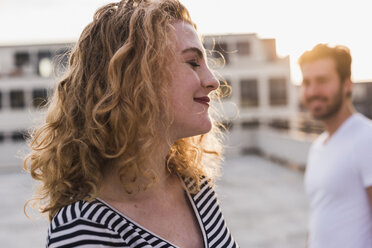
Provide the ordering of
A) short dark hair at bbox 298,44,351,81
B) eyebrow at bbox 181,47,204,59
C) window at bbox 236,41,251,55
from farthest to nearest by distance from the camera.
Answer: window at bbox 236,41,251,55 → short dark hair at bbox 298,44,351,81 → eyebrow at bbox 181,47,204,59

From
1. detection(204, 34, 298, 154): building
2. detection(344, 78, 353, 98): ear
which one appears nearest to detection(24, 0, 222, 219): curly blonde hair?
detection(344, 78, 353, 98): ear

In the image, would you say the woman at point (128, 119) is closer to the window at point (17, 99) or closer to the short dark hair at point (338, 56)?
the short dark hair at point (338, 56)

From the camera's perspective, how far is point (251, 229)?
8055 mm

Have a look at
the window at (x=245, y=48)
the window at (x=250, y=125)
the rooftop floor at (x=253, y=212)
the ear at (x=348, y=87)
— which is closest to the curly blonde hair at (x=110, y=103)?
the ear at (x=348, y=87)

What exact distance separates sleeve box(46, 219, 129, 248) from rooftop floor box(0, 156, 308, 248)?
372 cm

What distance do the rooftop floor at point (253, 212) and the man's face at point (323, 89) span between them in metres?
3.40

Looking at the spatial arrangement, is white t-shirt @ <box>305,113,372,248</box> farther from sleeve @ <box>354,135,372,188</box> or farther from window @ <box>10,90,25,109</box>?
window @ <box>10,90,25,109</box>

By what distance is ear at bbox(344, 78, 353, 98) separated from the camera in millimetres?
2432

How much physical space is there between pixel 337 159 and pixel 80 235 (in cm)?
158

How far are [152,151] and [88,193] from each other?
0.86 feet

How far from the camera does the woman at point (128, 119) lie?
1265mm

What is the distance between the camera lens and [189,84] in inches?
53.6

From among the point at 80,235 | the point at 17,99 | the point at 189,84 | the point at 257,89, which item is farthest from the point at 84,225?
the point at 17,99

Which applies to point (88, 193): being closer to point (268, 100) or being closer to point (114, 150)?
point (114, 150)
